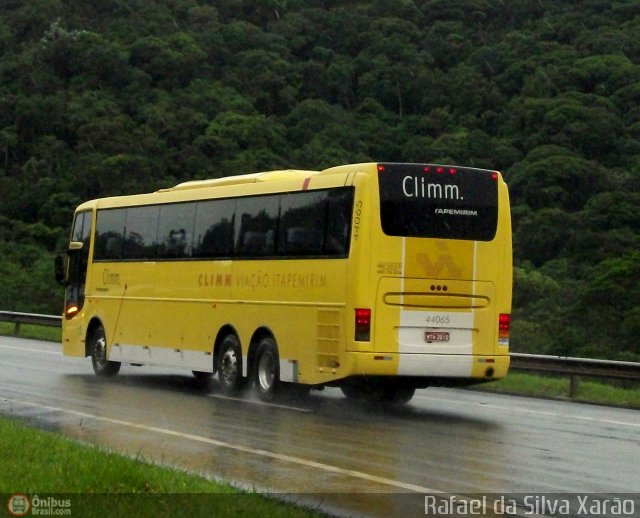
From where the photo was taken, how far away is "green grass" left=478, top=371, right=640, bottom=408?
21.9 meters

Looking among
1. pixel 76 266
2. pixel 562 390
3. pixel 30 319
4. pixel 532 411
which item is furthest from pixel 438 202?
pixel 30 319

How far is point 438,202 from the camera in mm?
18281

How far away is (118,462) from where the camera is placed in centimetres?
1115

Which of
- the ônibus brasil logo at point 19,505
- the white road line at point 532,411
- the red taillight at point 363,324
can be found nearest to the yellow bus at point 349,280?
the red taillight at point 363,324

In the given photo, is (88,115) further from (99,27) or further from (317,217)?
(317,217)

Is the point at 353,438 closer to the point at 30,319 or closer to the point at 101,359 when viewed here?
the point at 101,359

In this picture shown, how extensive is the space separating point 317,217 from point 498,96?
210 ft

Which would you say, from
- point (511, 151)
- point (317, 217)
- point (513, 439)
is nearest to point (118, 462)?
point (513, 439)

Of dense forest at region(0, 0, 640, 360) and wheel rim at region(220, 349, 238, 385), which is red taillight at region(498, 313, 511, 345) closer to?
wheel rim at region(220, 349, 238, 385)

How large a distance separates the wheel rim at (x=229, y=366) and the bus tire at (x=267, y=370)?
1.73ft

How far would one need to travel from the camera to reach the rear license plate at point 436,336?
18.0 meters

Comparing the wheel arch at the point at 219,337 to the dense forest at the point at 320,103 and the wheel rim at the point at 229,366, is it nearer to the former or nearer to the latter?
the wheel rim at the point at 229,366

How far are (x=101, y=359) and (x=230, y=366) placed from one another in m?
4.60

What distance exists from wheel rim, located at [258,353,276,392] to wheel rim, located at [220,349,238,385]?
0.63 m
